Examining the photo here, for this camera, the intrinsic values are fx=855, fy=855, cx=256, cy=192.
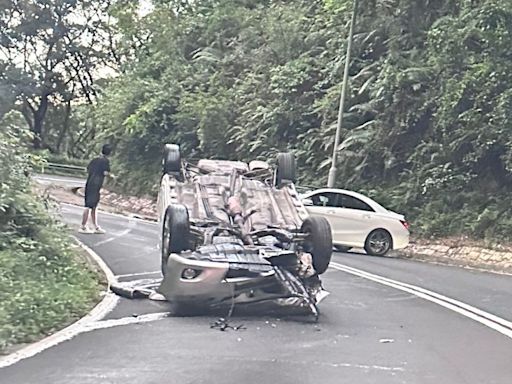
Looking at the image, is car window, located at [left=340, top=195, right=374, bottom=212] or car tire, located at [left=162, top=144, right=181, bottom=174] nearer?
car tire, located at [left=162, top=144, right=181, bottom=174]

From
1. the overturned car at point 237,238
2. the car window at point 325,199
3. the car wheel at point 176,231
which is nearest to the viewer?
the overturned car at point 237,238

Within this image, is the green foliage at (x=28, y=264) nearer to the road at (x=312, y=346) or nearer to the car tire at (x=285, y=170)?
the road at (x=312, y=346)

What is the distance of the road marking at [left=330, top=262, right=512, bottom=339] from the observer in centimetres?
971

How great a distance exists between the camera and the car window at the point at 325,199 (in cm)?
1994

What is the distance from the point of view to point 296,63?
29.4 meters

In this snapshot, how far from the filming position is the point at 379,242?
19.6 m

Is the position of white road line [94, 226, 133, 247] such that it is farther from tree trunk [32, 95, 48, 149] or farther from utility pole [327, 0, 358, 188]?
tree trunk [32, 95, 48, 149]

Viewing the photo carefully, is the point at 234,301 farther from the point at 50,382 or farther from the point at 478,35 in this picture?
the point at 478,35

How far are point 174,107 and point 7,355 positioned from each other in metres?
29.0

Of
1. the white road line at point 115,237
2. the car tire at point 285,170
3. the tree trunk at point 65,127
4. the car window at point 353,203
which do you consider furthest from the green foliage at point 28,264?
the tree trunk at point 65,127

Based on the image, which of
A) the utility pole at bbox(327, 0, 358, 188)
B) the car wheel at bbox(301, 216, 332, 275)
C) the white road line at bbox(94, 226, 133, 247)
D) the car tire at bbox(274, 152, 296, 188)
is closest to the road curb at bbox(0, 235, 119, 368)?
the car wheel at bbox(301, 216, 332, 275)

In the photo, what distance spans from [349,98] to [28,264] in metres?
17.1

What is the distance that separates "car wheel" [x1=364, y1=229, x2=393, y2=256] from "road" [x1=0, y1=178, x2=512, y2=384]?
6.89 m

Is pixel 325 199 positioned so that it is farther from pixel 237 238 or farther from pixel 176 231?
pixel 176 231
